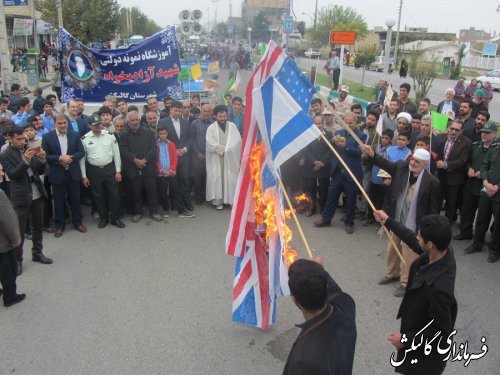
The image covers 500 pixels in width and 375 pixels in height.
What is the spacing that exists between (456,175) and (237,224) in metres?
4.43

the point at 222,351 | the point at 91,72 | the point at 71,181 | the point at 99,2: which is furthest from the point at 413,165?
the point at 99,2

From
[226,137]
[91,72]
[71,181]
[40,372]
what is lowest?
[40,372]

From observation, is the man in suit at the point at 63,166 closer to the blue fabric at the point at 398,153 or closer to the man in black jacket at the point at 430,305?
the blue fabric at the point at 398,153

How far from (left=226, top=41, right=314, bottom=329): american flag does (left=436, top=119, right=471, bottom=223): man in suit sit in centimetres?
402

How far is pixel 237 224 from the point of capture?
4219 mm

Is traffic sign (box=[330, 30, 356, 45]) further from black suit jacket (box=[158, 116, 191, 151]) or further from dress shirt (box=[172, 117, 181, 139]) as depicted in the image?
dress shirt (box=[172, 117, 181, 139])

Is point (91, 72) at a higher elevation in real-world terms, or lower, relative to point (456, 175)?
higher

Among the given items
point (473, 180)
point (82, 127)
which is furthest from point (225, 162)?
point (473, 180)

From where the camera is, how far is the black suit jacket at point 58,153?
22.1 ft

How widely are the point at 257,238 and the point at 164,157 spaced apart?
394 centimetres

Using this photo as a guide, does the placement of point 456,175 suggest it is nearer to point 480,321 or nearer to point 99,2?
point 480,321

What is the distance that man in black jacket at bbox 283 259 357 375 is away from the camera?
7.04 feet

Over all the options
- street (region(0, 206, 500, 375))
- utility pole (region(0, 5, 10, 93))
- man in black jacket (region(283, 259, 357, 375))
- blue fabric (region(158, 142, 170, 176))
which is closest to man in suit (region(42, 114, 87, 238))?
street (region(0, 206, 500, 375))

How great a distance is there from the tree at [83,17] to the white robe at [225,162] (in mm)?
24331
